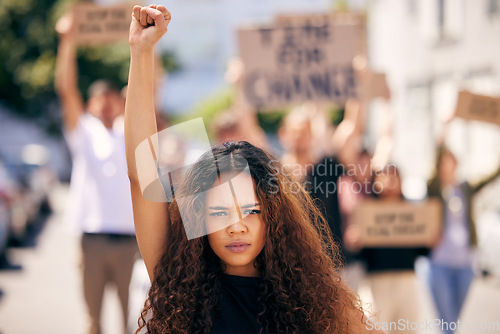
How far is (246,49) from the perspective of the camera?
13.3 feet

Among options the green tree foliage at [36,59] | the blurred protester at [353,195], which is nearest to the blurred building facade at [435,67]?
the blurred protester at [353,195]

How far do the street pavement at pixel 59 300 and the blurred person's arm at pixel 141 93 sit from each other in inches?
84.5

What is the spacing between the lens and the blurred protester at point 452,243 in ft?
12.5

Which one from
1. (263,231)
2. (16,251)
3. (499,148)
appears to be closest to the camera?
(263,231)

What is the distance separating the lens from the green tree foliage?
24969 millimetres

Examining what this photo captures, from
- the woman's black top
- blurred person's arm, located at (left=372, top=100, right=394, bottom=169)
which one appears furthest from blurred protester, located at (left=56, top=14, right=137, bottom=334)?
the woman's black top

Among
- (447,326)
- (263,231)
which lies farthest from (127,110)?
(447,326)

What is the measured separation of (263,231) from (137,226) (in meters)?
0.39

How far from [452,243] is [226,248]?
2769 mm

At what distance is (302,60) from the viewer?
160 inches

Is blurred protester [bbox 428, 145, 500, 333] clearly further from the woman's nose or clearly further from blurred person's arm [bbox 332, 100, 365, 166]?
the woman's nose

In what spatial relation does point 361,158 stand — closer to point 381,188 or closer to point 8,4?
point 381,188

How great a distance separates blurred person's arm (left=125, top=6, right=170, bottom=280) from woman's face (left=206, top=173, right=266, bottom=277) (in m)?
0.18

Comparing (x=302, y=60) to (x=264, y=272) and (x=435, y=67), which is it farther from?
(x=435, y=67)
